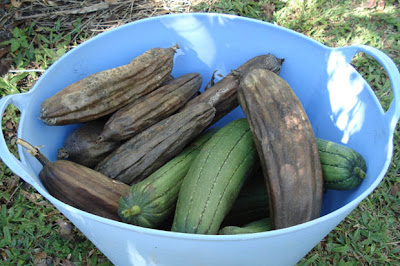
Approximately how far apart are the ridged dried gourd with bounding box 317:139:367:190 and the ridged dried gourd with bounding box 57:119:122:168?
3.77 ft

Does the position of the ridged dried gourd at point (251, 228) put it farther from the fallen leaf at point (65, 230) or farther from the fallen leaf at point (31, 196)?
the fallen leaf at point (31, 196)

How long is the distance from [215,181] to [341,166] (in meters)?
0.62

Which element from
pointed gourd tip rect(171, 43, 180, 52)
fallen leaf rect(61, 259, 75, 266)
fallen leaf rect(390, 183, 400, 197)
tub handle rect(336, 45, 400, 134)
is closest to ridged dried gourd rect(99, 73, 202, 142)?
pointed gourd tip rect(171, 43, 180, 52)

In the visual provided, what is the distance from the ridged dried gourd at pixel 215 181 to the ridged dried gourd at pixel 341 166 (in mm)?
359

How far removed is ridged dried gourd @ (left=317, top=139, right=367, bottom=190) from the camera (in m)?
1.88

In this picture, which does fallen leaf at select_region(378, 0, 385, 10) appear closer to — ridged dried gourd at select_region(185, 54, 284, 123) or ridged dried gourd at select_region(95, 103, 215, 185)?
ridged dried gourd at select_region(185, 54, 284, 123)

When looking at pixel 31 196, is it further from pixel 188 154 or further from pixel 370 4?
pixel 370 4

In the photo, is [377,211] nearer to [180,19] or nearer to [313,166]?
[313,166]

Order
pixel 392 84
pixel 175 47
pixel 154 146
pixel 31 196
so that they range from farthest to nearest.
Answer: pixel 31 196 < pixel 175 47 < pixel 154 146 < pixel 392 84

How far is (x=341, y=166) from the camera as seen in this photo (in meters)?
1.90

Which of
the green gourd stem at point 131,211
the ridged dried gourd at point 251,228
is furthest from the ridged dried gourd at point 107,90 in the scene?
the ridged dried gourd at point 251,228

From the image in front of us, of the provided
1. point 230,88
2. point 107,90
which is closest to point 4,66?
point 107,90

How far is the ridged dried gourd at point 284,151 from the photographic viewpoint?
1.77m

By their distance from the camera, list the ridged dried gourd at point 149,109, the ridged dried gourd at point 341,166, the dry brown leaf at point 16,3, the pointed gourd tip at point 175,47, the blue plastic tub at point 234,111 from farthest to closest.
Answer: the dry brown leaf at point 16,3
the pointed gourd tip at point 175,47
the ridged dried gourd at point 149,109
the ridged dried gourd at point 341,166
the blue plastic tub at point 234,111
